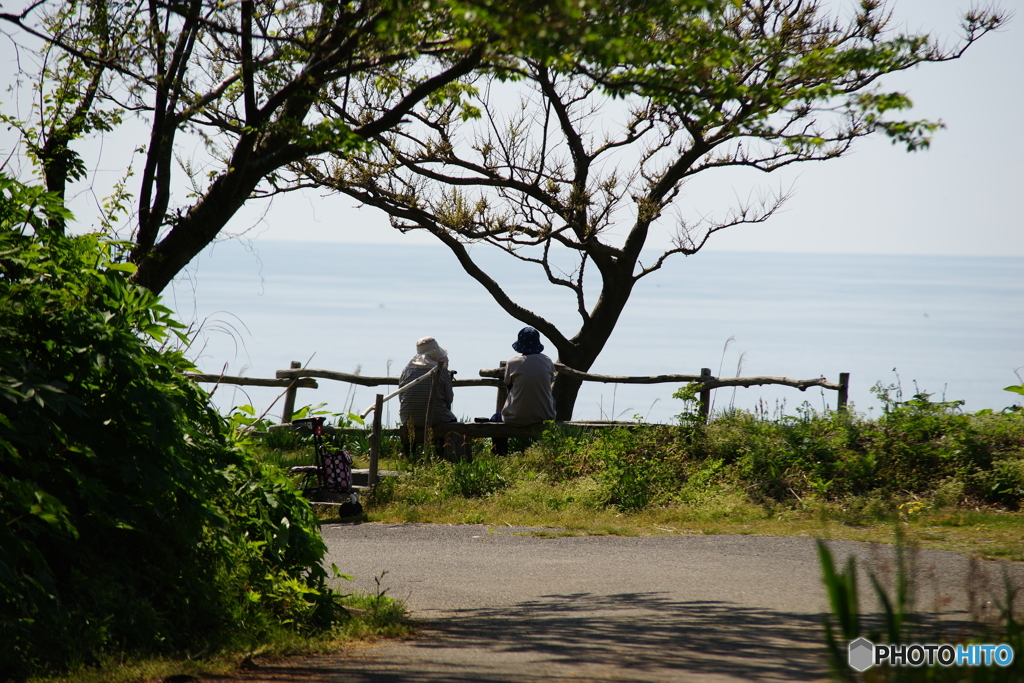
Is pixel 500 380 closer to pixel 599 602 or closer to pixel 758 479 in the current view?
pixel 758 479

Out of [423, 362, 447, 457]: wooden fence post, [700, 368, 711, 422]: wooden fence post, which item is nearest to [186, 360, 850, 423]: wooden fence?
[700, 368, 711, 422]: wooden fence post

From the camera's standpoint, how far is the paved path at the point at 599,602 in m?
4.45

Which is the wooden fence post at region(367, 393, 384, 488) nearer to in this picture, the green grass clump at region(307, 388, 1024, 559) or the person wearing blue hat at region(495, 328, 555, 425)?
the green grass clump at region(307, 388, 1024, 559)

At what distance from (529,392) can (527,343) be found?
2.50 ft

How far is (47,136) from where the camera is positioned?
7.23 metres

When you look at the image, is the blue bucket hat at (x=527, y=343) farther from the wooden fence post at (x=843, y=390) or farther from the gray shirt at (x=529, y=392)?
the wooden fence post at (x=843, y=390)

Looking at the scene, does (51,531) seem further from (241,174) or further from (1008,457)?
(1008,457)


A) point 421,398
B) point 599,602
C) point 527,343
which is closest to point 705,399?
point 527,343

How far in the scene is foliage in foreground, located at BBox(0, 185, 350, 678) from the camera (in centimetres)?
443
